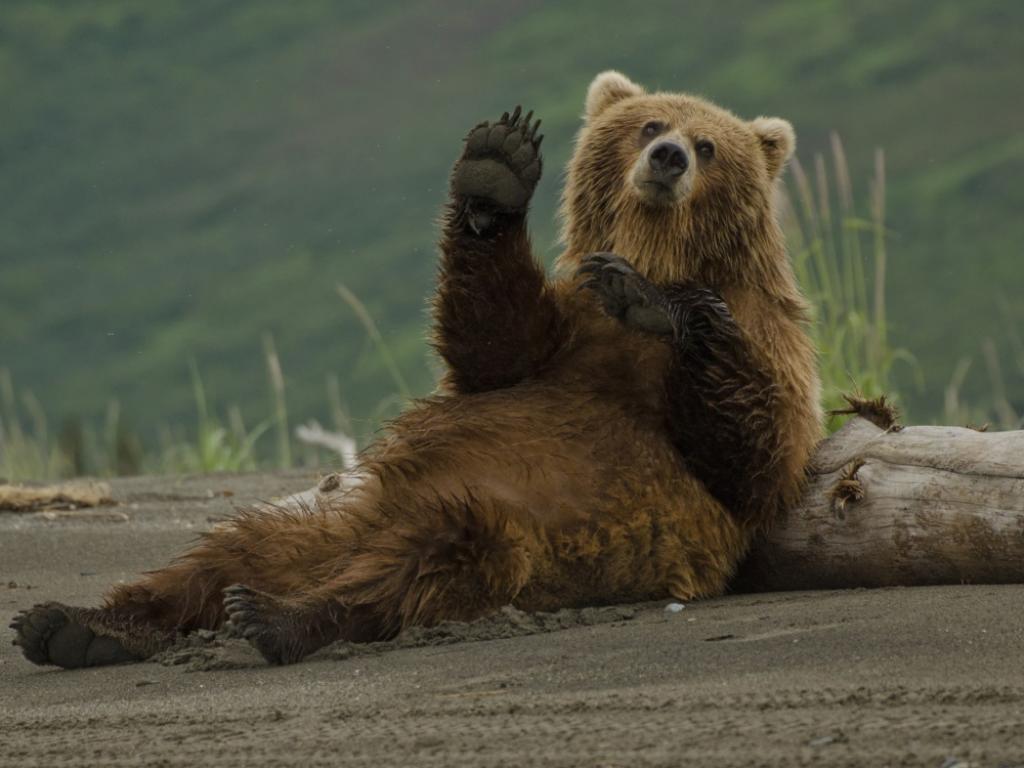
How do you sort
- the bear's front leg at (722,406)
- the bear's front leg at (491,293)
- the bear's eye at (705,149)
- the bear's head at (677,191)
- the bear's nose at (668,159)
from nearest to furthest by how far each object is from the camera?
1. the bear's front leg at (722,406)
2. the bear's front leg at (491,293)
3. the bear's nose at (668,159)
4. the bear's head at (677,191)
5. the bear's eye at (705,149)

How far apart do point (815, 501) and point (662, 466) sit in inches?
21.5

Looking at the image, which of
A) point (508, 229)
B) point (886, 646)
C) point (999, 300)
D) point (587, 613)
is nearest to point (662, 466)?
point (587, 613)

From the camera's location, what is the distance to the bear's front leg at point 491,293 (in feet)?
16.5

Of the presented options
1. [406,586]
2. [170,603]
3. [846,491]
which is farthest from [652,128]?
[170,603]

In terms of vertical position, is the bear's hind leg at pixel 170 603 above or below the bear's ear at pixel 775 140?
below

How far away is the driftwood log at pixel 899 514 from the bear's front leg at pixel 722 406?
0.19 m

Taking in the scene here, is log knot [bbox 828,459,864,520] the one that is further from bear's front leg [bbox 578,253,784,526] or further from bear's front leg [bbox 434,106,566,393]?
bear's front leg [bbox 434,106,566,393]

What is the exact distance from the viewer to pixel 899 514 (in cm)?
477

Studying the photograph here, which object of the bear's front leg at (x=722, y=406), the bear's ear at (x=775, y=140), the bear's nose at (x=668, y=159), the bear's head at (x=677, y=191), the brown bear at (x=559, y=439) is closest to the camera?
the brown bear at (x=559, y=439)

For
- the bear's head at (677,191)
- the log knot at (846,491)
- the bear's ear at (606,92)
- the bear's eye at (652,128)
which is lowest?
the log knot at (846,491)

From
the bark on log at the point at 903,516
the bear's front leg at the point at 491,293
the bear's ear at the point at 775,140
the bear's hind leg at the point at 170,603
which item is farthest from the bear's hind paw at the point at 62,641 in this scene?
the bear's ear at the point at 775,140

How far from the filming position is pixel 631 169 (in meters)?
5.39

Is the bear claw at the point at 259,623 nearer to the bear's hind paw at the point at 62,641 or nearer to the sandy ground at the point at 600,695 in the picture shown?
the sandy ground at the point at 600,695

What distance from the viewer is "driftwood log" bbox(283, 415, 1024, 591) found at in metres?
4.57
